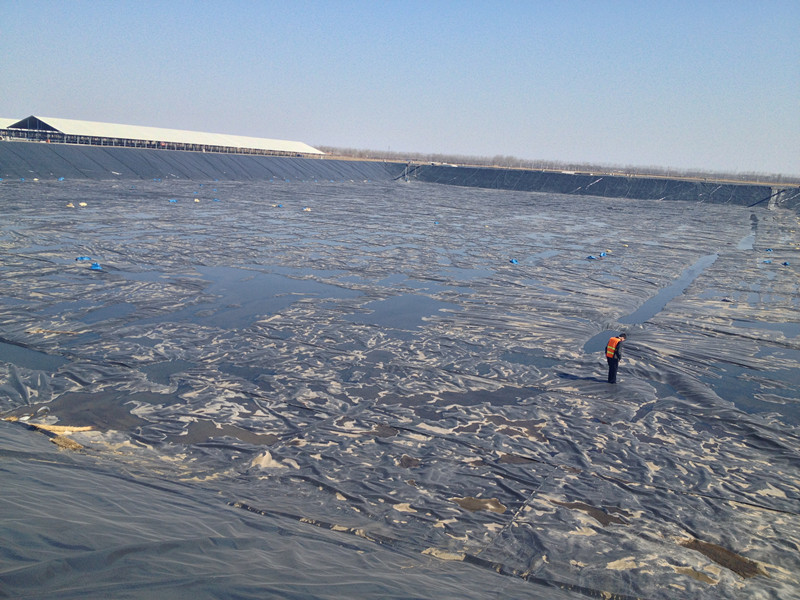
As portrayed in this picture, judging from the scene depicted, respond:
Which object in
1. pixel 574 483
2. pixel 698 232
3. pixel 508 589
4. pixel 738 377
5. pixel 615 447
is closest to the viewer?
pixel 508 589

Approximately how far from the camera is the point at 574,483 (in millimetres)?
7242

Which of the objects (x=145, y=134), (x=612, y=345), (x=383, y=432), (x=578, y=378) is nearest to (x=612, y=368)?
(x=612, y=345)

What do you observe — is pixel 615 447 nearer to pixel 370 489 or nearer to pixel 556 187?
pixel 370 489

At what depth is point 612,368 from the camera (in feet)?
33.9

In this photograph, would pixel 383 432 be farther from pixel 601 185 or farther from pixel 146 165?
pixel 601 185

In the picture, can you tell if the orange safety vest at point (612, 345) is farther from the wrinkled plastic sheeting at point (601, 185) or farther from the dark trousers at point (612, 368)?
the wrinkled plastic sheeting at point (601, 185)

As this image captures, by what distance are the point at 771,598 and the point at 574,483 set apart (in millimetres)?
2281

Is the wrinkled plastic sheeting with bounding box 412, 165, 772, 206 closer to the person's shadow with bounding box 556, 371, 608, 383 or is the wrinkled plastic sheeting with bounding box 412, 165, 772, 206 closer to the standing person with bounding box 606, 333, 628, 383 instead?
the person's shadow with bounding box 556, 371, 608, 383

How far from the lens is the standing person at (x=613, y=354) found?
1003cm

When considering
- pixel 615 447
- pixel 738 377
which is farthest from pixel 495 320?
pixel 615 447

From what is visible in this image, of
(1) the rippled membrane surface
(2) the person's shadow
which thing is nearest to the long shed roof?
(1) the rippled membrane surface

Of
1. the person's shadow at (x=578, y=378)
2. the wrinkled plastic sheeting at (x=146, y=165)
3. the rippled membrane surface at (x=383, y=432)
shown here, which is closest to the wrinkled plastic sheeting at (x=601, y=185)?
the wrinkled plastic sheeting at (x=146, y=165)

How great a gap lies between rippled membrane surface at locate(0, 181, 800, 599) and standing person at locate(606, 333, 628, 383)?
0.25m

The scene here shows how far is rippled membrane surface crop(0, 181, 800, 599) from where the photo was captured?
5223mm
